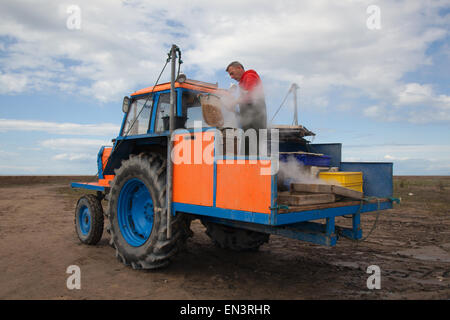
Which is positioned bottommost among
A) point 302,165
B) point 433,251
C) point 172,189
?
point 433,251

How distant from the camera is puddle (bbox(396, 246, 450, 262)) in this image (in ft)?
18.1

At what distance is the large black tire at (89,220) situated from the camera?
→ 6.12 meters

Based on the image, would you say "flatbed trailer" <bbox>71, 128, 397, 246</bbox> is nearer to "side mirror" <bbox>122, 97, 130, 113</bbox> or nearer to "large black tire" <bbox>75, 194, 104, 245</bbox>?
"side mirror" <bbox>122, 97, 130, 113</bbox>

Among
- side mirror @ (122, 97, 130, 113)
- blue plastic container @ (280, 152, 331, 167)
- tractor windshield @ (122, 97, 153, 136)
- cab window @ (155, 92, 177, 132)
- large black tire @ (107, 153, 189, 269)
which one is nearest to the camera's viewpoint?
blue plastic container @ (280, 152, 331, 167)

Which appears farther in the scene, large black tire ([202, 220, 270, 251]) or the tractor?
large black tire ([202, 220, 270, 251])

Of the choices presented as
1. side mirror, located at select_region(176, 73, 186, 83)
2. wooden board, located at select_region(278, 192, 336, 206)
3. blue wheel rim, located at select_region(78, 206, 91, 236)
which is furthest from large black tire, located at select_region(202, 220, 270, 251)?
blue wheel rim, located at select_region(78, 206, 91, 236)

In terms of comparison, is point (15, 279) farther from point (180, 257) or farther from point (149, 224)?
point (180, 257)

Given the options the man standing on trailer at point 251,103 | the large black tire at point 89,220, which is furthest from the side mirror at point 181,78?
the large black tire at point 89,220

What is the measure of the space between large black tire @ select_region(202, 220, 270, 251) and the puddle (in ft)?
8.09

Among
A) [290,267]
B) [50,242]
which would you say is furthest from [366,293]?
[50,242]

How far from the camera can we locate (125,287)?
13.2ft

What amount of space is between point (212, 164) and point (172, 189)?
788 millimetres

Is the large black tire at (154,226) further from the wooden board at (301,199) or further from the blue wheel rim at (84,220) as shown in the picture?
the blue wheel rim at (84,220)

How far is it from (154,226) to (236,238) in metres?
1.79
